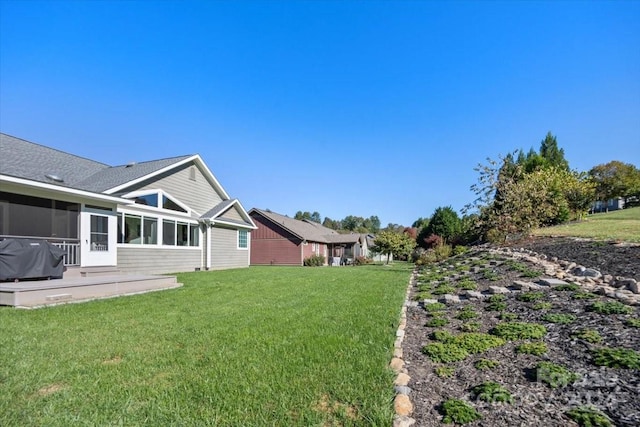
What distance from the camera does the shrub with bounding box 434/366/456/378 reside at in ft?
9.75

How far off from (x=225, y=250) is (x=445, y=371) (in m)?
16.6

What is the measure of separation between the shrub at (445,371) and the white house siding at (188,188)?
13374 mm

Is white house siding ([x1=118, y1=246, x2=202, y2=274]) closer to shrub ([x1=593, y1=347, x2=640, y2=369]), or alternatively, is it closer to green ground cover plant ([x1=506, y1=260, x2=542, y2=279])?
green ground cover plant ([x1=506, y1=260, x2=542, y2=279])

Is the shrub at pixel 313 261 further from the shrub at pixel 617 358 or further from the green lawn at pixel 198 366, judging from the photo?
the shrub at pixel 617 358

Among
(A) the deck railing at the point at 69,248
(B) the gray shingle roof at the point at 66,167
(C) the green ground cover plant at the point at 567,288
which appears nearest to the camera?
(C) the green ground cover plant at the point at 567,288

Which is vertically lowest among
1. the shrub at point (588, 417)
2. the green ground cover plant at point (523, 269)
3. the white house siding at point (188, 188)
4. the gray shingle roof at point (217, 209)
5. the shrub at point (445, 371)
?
the shrub at point (445, 371)

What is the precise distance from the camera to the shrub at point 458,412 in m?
2.22

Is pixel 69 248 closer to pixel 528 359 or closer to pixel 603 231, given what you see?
pixel 528 359

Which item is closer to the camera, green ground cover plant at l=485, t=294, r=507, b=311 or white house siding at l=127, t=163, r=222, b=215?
green ground cover plant at l=485, t=294, r=507, b=311

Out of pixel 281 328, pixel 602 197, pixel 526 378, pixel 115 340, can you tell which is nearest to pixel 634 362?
pixel 526 378

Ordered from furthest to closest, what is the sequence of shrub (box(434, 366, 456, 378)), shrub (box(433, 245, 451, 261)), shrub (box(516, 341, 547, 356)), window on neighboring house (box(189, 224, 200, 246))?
window on neighboring house (box(189, 224, 200, 246))
shrub (box(433, 245, 451, 261))
shrub (box(516, 341, 547, 356))
shrub (box(434, 366, 456, 378))

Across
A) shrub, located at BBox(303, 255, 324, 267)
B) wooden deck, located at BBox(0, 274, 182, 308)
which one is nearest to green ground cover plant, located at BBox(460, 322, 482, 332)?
wooden deck, located at BBox(0, 274, 182, 308)

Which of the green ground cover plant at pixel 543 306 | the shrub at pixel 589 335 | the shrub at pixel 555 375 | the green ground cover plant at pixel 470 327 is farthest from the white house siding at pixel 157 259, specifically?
the shrub at pixel 589 335

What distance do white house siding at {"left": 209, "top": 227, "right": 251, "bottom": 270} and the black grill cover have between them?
28.5 ft
